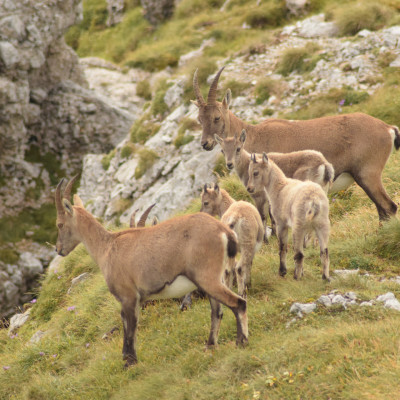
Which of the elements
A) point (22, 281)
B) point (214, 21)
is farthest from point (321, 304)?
point (214, 21)

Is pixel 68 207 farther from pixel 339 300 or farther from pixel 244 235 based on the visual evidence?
pixel 339 300

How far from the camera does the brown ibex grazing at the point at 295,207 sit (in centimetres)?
788

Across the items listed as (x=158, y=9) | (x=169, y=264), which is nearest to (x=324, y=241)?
(x=169, y=264)

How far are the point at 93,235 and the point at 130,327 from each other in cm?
171

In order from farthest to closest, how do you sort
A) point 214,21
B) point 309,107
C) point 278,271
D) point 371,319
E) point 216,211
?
point 214,21, point 309,107, point 216,211, point 278,271, point 371,319

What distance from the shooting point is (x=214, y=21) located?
96.7 feet

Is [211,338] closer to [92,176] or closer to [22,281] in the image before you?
[92,176]

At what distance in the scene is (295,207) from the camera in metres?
8.05

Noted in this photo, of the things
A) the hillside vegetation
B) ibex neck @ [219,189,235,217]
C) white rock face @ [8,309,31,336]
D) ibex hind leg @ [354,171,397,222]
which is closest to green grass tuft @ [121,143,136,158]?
the hillside vegetation

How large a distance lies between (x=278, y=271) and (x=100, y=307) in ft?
12.2

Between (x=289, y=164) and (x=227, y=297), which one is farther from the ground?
(x=227, y=297)

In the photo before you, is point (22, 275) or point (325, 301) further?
point (22, 275)

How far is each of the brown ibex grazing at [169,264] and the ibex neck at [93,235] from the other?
2cm

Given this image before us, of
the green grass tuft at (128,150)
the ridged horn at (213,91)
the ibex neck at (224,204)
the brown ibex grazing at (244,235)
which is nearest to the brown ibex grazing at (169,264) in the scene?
the brown ibex grazing at (244,235)
